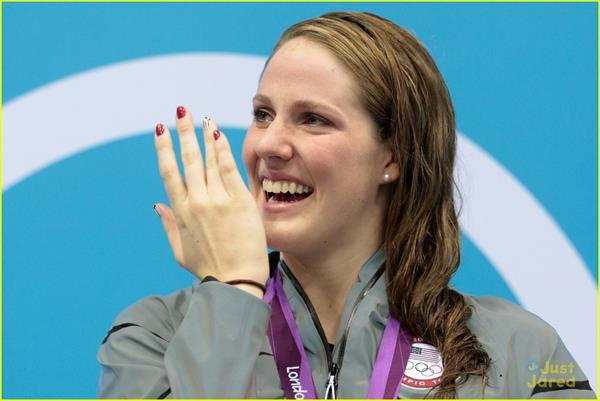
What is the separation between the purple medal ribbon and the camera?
1.57m

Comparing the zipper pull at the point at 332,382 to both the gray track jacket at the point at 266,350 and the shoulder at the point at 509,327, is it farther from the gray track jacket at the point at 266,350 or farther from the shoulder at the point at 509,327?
the shoulder at the point at 509,327

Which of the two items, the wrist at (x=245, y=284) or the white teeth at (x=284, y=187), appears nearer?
the wrist at (x=245, y=284)

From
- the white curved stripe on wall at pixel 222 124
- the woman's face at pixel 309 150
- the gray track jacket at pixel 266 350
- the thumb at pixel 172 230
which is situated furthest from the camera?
the white curved stripe on wall at pixel 222 124

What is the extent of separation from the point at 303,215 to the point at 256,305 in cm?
22

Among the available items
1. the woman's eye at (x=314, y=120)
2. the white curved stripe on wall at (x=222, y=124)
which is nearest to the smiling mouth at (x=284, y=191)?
the woman's eye at (x=314, y=120)

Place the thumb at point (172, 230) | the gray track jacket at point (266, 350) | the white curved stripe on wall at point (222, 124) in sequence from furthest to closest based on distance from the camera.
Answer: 1. the white curved stripe on wall at point (222, 124)
2. the thumb at point (172, 230)
3. the gray track jacket at point (266, 350)

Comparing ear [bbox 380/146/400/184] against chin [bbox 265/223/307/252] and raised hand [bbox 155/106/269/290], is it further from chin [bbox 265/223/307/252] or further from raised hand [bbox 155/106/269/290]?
raised hand [bbox 155/106/269/290]

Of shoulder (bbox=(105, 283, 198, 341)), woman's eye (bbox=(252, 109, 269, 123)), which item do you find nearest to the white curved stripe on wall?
woman's eye (bbox=(252, 109, 269, 123))

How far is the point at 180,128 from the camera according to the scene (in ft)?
4.97

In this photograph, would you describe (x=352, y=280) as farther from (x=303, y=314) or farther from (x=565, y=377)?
(x=565, y=377)

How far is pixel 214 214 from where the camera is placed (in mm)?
1462

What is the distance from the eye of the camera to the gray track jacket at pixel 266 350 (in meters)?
1.41

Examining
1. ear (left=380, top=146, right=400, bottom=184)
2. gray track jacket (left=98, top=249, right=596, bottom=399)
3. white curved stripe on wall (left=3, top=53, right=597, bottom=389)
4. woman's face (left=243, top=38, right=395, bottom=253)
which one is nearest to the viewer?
gray track jacket (left=98, top=249, right=596, bottom=399)

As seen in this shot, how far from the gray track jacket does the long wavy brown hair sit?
32 mm
